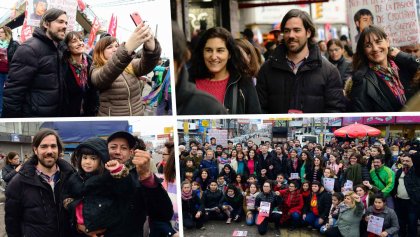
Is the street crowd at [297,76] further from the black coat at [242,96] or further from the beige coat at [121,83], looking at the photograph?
the beige coat at [121,83]

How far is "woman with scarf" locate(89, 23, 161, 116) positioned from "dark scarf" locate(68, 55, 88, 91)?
0.05m

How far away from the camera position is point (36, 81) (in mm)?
3090

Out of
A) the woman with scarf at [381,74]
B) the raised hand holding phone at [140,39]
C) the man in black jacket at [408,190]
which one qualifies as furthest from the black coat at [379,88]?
the raised hand holding phone at [140,39]

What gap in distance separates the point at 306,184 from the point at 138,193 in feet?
3.12

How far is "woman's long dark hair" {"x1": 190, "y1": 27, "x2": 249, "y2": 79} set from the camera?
2.88m

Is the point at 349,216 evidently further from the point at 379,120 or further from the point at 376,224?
the point at 379,120

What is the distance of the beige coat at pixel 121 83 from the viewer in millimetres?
2990

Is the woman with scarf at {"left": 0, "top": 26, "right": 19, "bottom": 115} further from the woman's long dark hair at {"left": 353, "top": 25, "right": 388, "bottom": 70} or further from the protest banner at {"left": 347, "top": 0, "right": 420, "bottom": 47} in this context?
the protest banner at {"left": 347, "top": 0, "right": 420, "bottom": 47}

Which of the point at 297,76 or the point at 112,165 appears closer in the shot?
the point at 297,76

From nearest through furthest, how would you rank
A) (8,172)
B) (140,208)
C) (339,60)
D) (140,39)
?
(140,39) → (140,208) → (8,172) → (339,60)

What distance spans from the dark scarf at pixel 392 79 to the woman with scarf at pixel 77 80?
158 cm

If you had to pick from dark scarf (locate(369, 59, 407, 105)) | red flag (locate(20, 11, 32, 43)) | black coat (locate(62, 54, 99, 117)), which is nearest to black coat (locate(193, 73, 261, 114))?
dark scarf (locate(369, 59, 407, 105))

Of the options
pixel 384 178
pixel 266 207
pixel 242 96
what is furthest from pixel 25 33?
pixel 384 178

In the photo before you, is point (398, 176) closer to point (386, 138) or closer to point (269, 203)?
point (386, 138)
